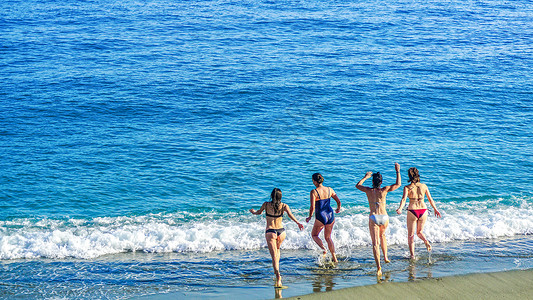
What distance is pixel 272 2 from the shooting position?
4159 cm

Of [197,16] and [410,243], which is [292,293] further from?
[197,16]

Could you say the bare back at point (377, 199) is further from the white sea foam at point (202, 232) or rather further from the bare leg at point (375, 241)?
the white sea foam at point (202, 232)

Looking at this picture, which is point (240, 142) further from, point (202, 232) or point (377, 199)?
point (377, 199)

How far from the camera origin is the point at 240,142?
20109 mm

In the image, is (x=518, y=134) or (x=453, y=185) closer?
(x=453, y=185)

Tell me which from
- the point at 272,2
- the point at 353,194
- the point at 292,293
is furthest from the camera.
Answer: the point at 272,2

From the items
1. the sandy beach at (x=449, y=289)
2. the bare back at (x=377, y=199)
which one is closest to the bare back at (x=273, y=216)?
the sandy beach at (x=449, y=289)

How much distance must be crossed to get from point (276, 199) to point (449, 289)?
356 centimetres

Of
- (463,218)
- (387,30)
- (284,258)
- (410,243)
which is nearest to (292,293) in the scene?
(284,258)

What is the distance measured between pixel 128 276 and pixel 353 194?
8585mm

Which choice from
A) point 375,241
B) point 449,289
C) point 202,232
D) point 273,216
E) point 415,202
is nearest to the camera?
point 449,289

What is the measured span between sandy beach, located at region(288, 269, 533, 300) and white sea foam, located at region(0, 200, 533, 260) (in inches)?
127

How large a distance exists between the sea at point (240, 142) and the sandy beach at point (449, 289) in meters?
0.50

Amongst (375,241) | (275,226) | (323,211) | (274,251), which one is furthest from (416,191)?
(274,251)
